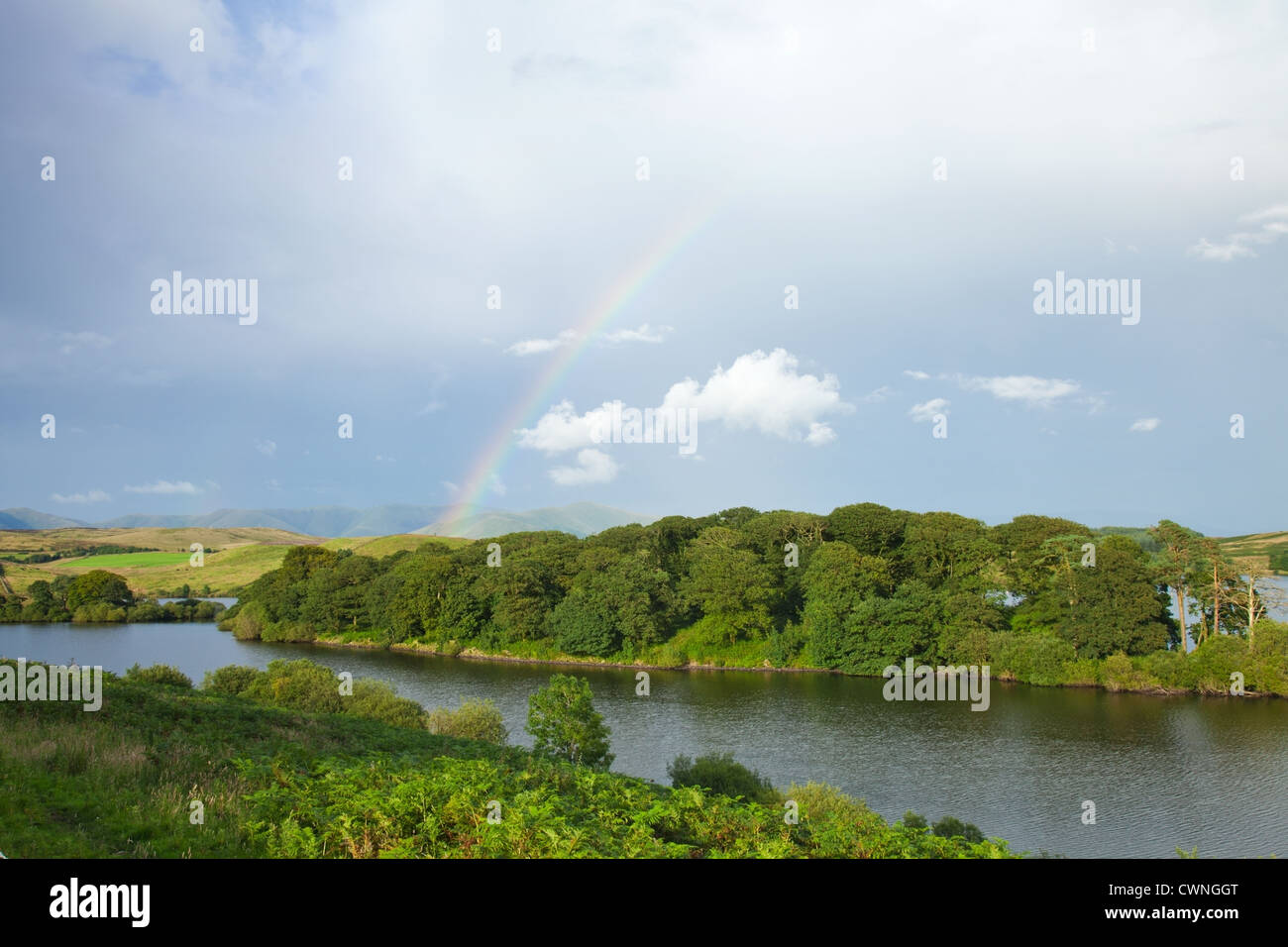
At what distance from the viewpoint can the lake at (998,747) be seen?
2991 centimetres

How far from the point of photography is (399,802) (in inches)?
379

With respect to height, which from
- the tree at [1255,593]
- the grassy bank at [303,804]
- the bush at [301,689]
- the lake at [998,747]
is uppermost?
the grassy bank at [303,804]

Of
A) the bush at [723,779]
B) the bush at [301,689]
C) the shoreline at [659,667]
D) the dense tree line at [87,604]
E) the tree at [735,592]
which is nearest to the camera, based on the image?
the bush at [723,779]

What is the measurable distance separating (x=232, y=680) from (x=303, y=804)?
35.5 metres

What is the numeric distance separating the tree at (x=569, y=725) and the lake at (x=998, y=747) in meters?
6.74

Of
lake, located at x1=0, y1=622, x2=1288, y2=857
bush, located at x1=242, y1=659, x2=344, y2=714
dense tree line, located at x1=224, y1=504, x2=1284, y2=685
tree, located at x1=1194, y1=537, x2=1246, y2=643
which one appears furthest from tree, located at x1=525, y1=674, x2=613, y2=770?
tree, located at x1=1194, y1=537, x2=1246, y2=643

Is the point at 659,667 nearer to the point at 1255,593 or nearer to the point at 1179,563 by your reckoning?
the point at 1179,563

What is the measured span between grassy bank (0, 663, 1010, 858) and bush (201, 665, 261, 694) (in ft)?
82.7

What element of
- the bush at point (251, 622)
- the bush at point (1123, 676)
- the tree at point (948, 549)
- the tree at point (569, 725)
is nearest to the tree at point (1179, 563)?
the bush at point (1123, 676)

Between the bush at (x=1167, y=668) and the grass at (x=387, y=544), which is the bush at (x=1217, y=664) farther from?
the grass at (x=387, y=544)

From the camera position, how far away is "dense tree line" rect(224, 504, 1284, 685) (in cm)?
5947

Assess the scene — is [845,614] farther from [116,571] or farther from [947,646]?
[116,571]

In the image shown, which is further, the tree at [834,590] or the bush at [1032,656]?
the tree at [834,590]
